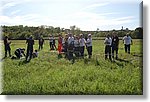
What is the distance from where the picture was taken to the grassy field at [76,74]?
143 inches

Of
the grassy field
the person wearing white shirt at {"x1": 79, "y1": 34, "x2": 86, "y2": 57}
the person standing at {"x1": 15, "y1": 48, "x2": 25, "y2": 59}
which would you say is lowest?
the grassy field

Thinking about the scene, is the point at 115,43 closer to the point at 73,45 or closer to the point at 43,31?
the point at 73,45

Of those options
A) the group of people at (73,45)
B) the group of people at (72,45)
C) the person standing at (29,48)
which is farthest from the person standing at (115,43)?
the person standing at (29,48)

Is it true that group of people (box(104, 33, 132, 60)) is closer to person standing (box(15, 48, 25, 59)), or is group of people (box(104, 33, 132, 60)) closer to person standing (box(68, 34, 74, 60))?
person standing (box(68, 34, 74, 60))

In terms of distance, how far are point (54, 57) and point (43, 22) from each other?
331mm

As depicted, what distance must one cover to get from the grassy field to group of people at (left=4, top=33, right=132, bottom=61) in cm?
4

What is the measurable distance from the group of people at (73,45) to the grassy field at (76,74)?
0.04 meters

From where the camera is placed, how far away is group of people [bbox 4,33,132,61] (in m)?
3.66

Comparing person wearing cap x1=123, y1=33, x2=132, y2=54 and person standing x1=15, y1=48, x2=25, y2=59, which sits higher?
person wearing cap x1=123, y1=33, x2=132, y2=54

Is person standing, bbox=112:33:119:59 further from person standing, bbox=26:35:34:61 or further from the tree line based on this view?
person standing, bbox=26:35:34:61

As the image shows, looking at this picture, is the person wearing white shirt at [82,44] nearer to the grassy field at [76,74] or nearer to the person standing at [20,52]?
the grassy field at [76,74]

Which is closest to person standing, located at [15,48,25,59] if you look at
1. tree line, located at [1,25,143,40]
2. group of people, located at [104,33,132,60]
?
tree line, located at [1,25,143,40]

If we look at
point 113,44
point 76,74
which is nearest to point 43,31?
point 76,74

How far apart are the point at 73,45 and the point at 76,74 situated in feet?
0.88
